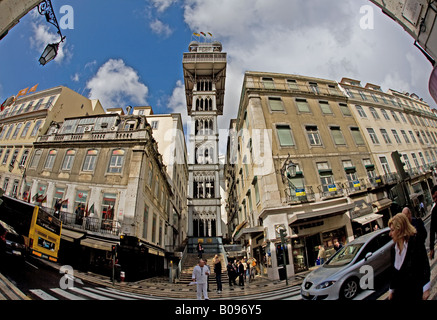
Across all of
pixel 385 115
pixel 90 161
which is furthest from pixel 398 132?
pixel 90 161

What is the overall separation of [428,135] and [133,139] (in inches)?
285

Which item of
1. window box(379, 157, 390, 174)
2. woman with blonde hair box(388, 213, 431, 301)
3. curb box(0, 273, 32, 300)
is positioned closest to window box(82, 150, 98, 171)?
curb box(0, 273, 32, 300)

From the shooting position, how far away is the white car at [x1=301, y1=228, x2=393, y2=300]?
2363 millimetres

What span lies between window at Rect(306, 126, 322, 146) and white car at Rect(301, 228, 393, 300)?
4654mm

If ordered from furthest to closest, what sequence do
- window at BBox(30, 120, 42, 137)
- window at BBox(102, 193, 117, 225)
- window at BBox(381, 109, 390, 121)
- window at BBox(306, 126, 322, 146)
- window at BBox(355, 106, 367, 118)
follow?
window at BBox(306, 126, 322, 146), window at BBox(355, 106, 367, 118), window at BBox(381, 109, 390, 121), window at BBox(30, 120, 42, 137), window at BBox(102, 193, 117, 225)

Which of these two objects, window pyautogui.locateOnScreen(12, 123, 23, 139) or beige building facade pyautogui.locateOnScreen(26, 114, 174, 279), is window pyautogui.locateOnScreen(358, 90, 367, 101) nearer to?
beige building facade pyautogui.locateOnScreen(26, 114, 174, 279)

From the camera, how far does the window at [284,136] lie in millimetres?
7951

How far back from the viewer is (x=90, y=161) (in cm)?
293

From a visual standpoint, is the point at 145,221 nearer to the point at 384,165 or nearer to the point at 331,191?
the point at 384,165

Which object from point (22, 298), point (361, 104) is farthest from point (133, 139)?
point (361, 104)

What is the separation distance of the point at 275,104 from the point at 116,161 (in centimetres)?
782

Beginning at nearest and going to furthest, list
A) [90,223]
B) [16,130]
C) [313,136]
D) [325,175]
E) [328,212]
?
[90,223] < [16,130] < [328,212] < [313,136] < [325,175]
